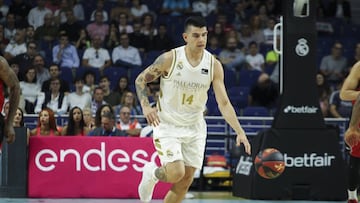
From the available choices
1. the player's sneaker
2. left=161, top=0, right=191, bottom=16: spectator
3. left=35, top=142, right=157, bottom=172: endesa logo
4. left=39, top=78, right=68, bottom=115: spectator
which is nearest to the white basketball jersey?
the player's sneaker

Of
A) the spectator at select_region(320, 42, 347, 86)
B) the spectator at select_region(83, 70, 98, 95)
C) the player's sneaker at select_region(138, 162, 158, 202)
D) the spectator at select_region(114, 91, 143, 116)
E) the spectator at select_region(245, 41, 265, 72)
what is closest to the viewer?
the player's sneaker at select_region(138, 162, 158, 202)

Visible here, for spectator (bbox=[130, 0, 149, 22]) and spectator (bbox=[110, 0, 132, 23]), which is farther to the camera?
spectator (bbox=[130, 0, 149, 22])

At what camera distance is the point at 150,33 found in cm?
1747

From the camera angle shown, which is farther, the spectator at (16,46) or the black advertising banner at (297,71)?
the spectator at (16,46)

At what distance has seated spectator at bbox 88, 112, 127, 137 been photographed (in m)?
12.5

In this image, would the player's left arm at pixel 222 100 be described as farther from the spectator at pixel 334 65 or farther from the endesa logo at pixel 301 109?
the spectator at pixel 334 65

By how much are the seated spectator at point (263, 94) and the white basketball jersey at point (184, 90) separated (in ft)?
25.5

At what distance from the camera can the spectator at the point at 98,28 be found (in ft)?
57.0

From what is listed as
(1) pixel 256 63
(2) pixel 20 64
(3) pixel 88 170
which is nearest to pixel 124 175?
(3) pixel 88 170

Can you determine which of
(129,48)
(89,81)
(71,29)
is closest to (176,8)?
(129,48)

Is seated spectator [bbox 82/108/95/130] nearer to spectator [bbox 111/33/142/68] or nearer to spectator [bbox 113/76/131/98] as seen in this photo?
spectator [bbox 113/76/131/98]

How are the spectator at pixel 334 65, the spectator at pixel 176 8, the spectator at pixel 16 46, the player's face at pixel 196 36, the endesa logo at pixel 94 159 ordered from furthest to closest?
1. the spectator at pixel 176 8
2. the spectator at pixel 334 65
3. the spectator at pixel 16 46
4. the endesa logo at pixel 94 159
5. the player's face at pixel 196 36

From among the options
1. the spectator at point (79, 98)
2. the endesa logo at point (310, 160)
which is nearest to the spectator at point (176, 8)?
the spectator at point (79, 98)

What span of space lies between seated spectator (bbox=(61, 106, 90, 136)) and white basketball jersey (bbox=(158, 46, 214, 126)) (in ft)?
15.7
